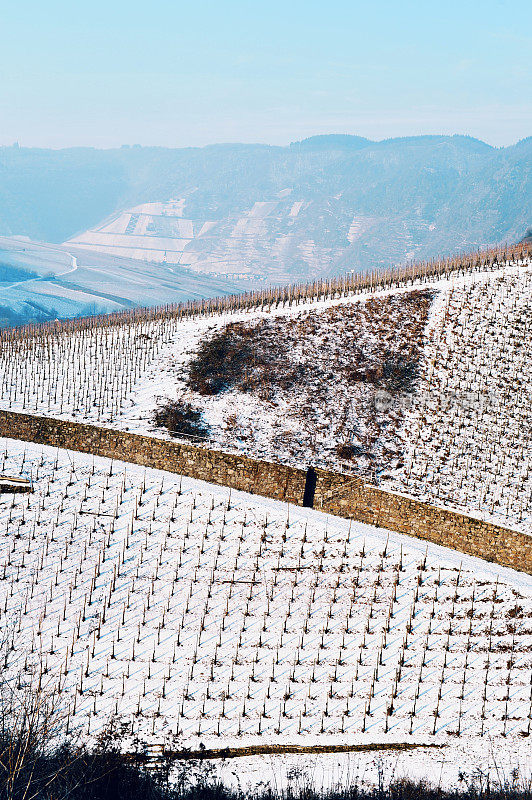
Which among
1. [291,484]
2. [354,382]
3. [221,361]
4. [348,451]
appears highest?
[221,361]

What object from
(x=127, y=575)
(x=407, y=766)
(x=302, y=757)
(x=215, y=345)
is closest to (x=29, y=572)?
(x=127, y=575)

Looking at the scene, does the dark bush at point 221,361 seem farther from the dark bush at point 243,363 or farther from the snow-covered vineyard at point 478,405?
the snow-covered vineyard at point 478,405

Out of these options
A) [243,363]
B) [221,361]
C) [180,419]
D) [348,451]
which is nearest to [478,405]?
[348,451]

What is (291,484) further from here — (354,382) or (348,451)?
(354,382)

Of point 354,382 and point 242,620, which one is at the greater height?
point 354,382

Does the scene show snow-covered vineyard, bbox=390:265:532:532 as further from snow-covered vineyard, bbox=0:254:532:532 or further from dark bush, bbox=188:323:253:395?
dark bush, bbox=188:323:253:395

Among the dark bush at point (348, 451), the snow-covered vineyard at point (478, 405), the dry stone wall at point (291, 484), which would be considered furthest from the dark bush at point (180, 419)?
the snow-covered vineyard at point (478, 405)
